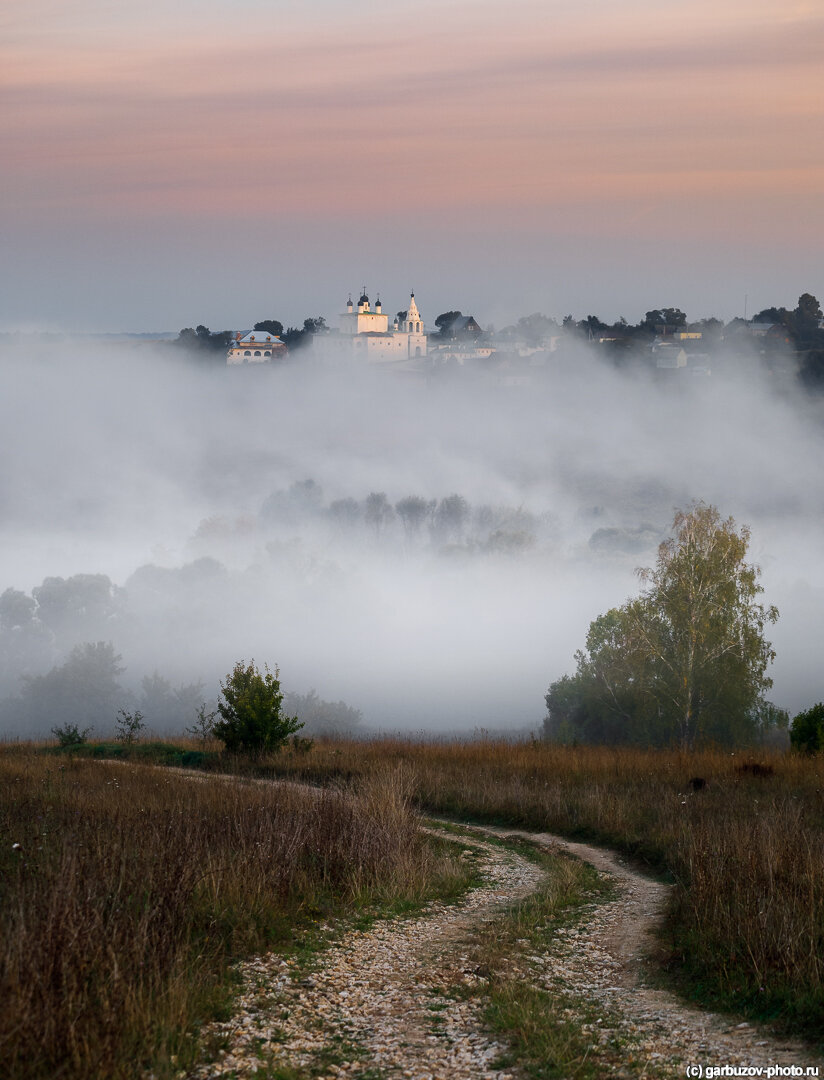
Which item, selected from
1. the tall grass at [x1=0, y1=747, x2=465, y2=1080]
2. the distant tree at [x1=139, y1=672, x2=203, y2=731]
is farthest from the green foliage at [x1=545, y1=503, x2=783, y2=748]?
the distant tree at [x1=139, y1=672, x2=203, y2=731]

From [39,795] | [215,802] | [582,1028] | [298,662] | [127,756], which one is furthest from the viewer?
[298,662]

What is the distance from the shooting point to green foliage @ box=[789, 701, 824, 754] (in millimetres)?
20969

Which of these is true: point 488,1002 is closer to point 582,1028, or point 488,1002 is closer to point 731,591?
point 582,1028

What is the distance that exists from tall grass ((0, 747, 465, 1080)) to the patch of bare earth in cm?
38

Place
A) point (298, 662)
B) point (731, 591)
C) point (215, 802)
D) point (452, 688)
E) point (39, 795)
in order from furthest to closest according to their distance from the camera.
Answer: point (298, 662) → point (452, 688) → point (731, 591) → point (39, 795) → point (215, 802)

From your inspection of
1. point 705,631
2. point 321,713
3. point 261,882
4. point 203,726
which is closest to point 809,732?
point 705,631

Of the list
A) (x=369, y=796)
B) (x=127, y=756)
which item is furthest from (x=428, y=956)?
(x=127, y=756)

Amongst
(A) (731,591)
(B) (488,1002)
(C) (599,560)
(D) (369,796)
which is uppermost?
(C) (599,560)

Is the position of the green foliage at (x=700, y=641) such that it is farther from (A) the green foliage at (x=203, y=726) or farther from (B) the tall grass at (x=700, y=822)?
(A) the green foliage at (x=203, y=726)

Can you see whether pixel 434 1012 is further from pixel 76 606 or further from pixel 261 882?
pixel 76 606

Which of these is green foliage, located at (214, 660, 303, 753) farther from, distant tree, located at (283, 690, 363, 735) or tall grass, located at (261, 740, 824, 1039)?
distant tree, located at (283, 690, 363, 735)

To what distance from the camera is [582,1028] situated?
632cm

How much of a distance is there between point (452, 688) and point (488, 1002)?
146559mm

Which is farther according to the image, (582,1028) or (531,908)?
(531,908)
